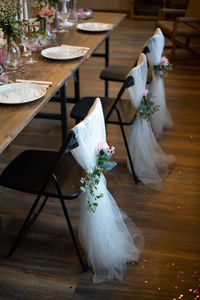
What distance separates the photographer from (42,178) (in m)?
1.79

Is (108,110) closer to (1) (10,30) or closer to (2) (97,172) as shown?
(1) (10,30)

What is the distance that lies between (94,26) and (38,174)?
5.90ft

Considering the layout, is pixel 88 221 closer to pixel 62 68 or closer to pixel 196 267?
pixel 196 267

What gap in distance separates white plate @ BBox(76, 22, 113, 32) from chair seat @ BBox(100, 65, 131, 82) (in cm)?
35

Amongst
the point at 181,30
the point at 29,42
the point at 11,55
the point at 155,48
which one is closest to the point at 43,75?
the point at 11,55

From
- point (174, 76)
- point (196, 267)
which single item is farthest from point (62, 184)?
point (174, 76)

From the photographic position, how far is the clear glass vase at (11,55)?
7.05ft

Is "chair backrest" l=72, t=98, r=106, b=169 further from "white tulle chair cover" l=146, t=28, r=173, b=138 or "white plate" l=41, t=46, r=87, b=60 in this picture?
"white tulle chair cover" l=146, t=28, r=173, b=138

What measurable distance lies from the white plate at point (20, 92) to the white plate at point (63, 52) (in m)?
0.54

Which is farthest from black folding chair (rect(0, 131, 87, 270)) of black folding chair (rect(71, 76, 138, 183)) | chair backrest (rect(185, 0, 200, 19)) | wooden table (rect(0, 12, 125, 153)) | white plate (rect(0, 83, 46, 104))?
chair backrest (rect(185, 0, 200, 19))

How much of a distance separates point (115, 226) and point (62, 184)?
1.14 feet

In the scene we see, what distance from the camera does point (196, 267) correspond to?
1.87m

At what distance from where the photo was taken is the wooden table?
1.54 meters

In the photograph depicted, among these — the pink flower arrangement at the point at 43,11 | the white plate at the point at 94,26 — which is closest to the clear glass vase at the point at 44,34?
the pink flower arrangement at the point at 43,11
